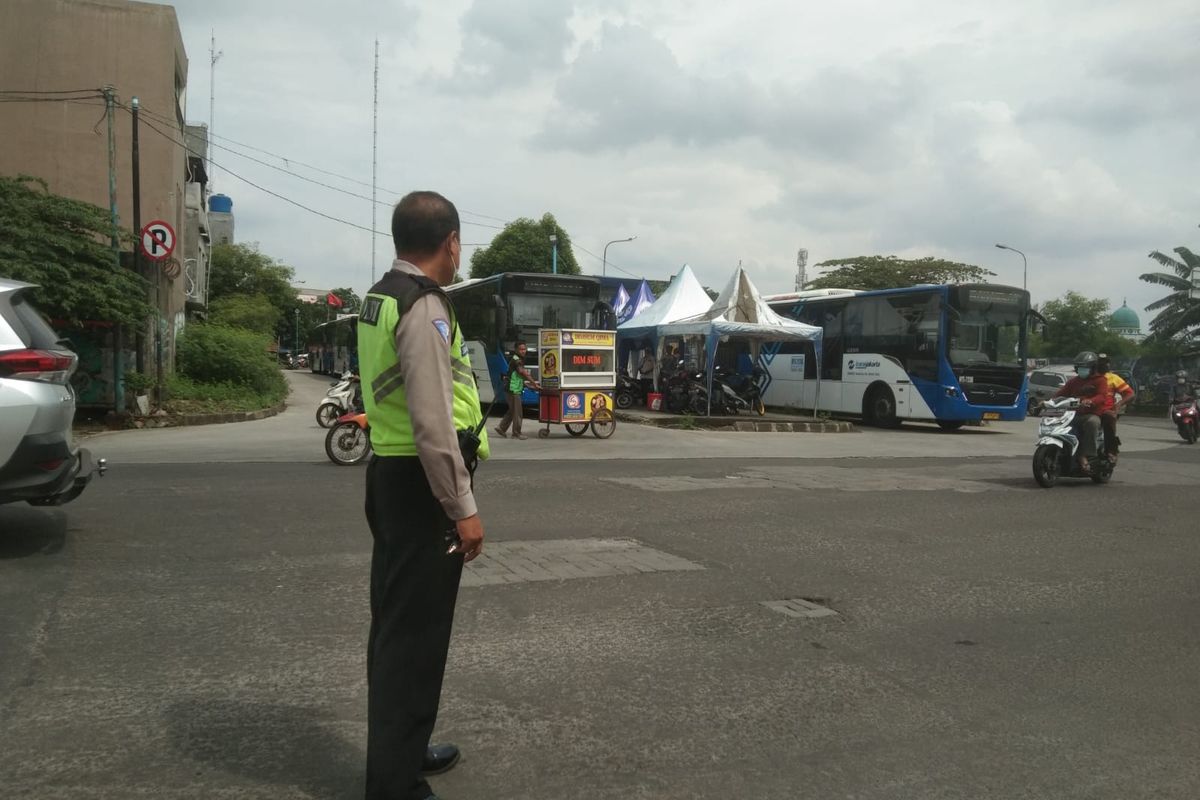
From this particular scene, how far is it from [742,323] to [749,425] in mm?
2503

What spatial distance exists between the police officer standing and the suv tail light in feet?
13.6

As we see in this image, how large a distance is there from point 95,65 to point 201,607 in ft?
78.7

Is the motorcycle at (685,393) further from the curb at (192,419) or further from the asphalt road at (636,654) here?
the asphalt road at (636,654)

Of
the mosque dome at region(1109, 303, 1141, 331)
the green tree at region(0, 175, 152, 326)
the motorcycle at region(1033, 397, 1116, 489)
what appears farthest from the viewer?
the mosque dome at region(1109, 303, 1141, 331)

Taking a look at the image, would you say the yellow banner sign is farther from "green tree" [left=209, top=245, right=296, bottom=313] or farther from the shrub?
"green tree" [left=209, top=245, right=296, bottom=313]

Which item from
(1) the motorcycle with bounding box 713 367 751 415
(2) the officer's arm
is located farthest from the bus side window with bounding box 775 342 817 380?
(2) the officer's arm

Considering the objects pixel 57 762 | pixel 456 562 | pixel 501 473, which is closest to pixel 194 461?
pixel 501 473

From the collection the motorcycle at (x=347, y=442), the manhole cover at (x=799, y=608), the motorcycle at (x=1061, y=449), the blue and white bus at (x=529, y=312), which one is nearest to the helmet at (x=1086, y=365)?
the motorcycle at (x=1061, y=449)

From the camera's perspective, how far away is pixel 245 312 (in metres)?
47.9

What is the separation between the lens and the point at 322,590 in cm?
551

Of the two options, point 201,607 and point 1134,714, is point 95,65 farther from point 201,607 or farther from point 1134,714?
point 1134,714

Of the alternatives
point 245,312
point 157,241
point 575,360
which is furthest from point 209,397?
point 245,312

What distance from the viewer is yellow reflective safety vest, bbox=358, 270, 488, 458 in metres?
2.77

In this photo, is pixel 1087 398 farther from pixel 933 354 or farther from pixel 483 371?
pixel 483 371
